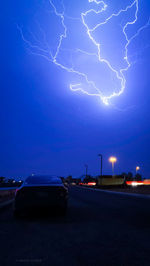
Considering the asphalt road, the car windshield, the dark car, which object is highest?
the car windshield

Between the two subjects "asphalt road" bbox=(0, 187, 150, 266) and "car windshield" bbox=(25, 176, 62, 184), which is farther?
"car windshield" bbox=(25, 176, 62, 184)

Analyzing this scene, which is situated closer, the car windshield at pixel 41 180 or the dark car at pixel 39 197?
Result: the dark car at pixel 39 197

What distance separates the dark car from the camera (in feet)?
23.0

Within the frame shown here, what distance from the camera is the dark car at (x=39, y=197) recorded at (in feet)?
23.0

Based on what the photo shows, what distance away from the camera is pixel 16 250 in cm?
376

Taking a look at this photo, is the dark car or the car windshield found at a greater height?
the car windshield

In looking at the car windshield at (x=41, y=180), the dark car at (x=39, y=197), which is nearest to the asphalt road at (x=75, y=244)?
the dark car at (x=39, y=197)

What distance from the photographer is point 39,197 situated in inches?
278

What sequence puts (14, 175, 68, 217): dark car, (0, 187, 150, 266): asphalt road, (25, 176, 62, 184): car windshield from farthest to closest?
(25, 176, 62, 184): car windshield → (14, 175, 68, 217): dark car → (0, 187, 150, 266): asphalt road

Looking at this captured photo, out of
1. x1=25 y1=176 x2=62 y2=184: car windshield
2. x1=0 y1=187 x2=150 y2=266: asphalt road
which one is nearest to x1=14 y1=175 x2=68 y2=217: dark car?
x1=25 y1=176 x2=62 y2=184: car windshield

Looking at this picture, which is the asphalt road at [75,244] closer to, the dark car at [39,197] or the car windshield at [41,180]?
the dark car at [39,197]

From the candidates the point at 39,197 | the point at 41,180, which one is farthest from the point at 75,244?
the point at 41,180

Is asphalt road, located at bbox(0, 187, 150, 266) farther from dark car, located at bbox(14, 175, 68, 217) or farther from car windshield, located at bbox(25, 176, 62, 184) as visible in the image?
car windshield, located at bbox(25, 176, 62, 184)

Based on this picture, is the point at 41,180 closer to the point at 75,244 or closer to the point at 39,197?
the point at 39,197
